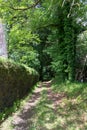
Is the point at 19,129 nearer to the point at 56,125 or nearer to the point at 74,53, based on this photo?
the point at 56,125

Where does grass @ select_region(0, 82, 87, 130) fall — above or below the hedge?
below

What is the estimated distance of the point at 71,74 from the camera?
1373 centimetres

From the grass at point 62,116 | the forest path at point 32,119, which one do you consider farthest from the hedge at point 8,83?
the grass at point 62,116

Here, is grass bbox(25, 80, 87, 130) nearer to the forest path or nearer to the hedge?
the forest path

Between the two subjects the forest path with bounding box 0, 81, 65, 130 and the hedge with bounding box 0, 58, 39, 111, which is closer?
the forest path with bounding box 0, 81, 65, 130

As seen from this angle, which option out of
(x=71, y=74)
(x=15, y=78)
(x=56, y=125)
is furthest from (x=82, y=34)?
(x=56, y=125)

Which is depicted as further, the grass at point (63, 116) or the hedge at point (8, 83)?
Answer: the hedge at point (8, 83)

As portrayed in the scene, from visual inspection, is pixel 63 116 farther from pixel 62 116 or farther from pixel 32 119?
pixel 32 119

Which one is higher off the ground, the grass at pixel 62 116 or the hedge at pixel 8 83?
the hedge at pixel 8 83

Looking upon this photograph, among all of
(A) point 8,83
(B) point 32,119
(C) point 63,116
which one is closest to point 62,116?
(C) point 63,116

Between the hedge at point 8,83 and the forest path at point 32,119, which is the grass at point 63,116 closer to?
the forest path at point 32,119

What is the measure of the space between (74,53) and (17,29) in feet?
14.1

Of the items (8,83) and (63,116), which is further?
(8,83)

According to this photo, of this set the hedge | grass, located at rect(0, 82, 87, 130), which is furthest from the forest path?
the hedge
